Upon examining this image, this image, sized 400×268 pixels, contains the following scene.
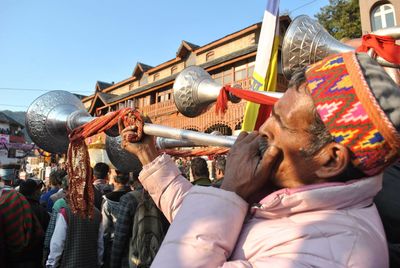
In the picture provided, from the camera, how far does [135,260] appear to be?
121 inches

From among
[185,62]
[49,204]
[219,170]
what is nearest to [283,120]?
[219,170]

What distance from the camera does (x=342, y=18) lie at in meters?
22.0

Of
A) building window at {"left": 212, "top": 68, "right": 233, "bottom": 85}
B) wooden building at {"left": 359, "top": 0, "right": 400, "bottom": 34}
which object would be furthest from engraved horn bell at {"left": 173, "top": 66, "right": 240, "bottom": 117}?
wooden building at {"left": 359, "top": 0, "right": 400, "bottom": 34}

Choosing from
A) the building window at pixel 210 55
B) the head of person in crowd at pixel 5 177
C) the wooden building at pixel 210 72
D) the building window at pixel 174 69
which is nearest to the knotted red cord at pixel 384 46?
the head of person in crowd at pixel 5 177

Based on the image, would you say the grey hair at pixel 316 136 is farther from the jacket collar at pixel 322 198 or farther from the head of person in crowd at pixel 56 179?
the head of person in crowd at pixel 56 179

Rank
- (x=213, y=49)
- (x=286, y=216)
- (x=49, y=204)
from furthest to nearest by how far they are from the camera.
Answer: (x=213, y=49) → (x=49, y=204) → (x=286, y=216)

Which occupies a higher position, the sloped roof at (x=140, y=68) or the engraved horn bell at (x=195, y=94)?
the sloped roof at (x=140, y=68)

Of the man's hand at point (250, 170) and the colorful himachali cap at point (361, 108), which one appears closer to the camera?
the colorful himachali cap at point (361, 108)

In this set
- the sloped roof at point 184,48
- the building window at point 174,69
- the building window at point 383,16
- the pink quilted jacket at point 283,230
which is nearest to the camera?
the pink quilted jacket at point 283,230

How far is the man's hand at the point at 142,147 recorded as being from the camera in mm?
1699

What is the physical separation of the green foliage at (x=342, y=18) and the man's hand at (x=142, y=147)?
21.8 m

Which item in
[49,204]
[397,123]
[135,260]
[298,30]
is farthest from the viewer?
[49,204]

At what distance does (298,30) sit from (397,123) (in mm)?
2128

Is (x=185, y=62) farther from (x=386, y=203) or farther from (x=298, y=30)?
(x=386, y=203)
